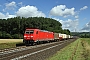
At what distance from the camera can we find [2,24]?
136 meters

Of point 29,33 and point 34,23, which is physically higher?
point 34,23

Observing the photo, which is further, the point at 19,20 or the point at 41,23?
the point at 41,23

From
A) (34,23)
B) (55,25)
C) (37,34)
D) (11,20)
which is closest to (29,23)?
(34,23)

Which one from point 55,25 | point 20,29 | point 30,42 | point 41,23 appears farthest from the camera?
point 55,25

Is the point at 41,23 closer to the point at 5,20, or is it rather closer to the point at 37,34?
the point at 5,20

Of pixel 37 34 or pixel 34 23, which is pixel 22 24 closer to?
pixel 34 23

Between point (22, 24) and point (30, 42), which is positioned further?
point (22, 24)

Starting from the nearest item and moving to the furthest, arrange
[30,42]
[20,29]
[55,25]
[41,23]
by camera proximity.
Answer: [30,42]
[20,29]
[41,23]
[55,25]

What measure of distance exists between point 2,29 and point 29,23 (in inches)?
770

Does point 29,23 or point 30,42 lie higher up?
point 29,23

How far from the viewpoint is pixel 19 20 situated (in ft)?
446

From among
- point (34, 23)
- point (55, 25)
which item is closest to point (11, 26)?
point (34, 23)

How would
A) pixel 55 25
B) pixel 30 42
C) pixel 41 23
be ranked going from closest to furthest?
pixel 30 42 → pixel 41 23 → pixel 55 25

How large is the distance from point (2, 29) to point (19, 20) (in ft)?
45.0
